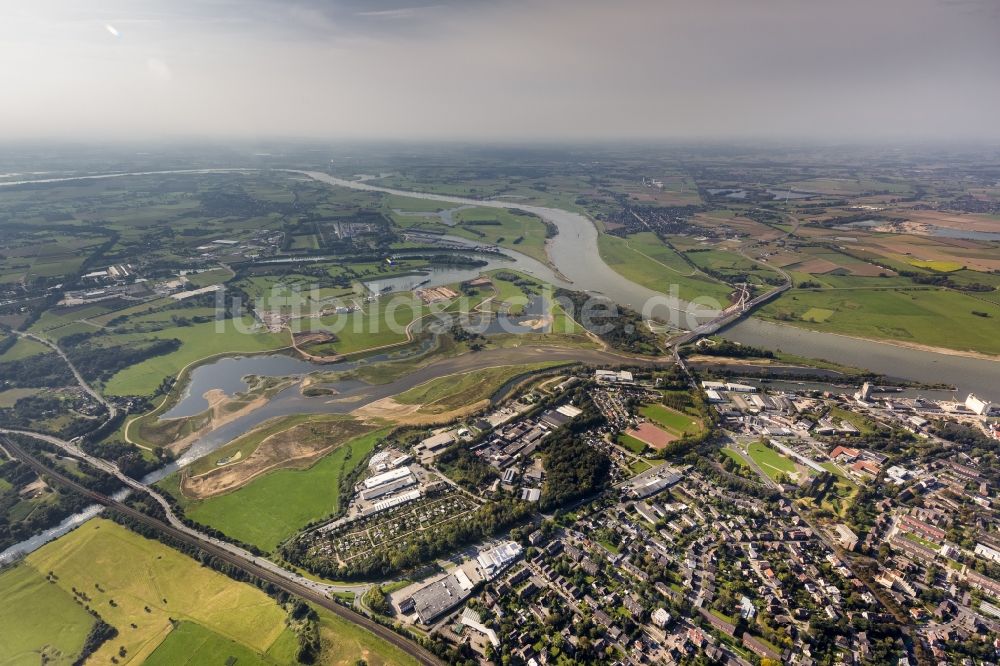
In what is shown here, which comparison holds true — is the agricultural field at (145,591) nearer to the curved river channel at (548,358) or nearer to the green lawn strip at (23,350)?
the curved river channel at (548,358)

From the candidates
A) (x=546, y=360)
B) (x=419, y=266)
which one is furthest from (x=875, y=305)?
(x=419, y=266)

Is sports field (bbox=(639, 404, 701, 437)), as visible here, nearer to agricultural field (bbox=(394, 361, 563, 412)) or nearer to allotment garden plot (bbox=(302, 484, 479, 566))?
agricultural field (bbox=(394, 361, 563, 412))

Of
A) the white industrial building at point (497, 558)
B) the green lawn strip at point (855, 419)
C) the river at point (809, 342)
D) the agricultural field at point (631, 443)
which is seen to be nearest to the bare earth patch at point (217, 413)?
the white industrial building at point (497, 558)

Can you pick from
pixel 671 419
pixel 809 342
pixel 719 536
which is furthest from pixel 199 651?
pixel 809 342

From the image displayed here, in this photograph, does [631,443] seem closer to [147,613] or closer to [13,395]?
[147,613]

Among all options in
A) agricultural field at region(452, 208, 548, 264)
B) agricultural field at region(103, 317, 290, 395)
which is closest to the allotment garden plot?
agricultural field at region(103, 317, 290, 395)

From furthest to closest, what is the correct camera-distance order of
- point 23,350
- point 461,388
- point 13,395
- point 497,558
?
point 23,350
point 461,388
point 13,395
point 497,558
